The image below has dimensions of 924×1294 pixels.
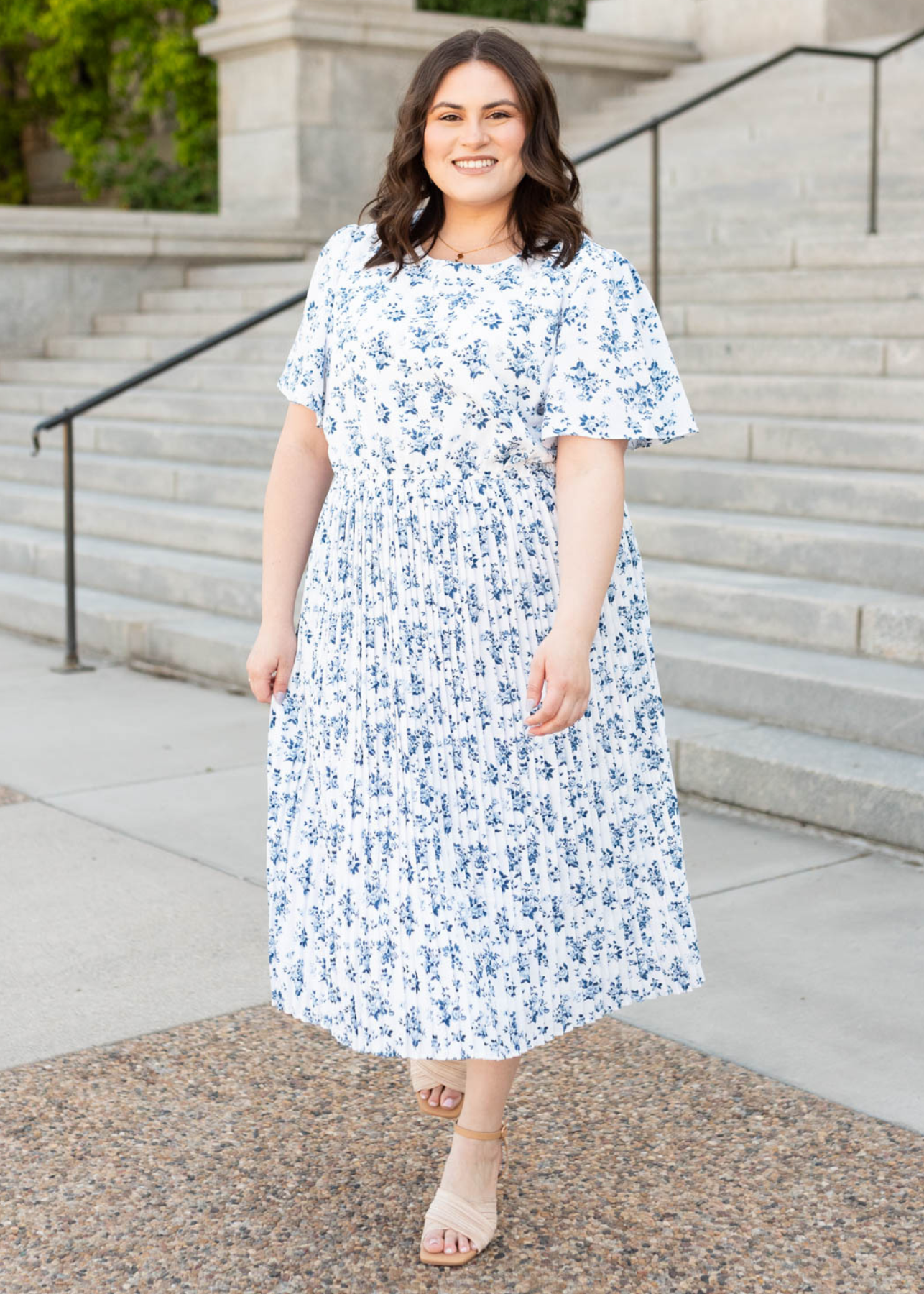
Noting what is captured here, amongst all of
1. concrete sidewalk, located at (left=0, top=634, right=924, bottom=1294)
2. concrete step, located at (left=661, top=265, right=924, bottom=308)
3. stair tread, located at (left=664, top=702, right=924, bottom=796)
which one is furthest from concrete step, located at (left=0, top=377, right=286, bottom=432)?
concrete sidewalk, located at (left=0, top=634, right=924, bottom=1294)

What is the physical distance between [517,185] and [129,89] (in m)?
20.7

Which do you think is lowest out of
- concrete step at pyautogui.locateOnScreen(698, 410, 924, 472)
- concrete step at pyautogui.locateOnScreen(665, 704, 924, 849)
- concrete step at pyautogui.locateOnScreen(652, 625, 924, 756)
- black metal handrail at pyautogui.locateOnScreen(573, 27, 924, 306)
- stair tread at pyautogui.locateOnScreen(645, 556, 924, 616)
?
concrete step at pyautogui.locateOnScreen(665, 704, 924, 849)

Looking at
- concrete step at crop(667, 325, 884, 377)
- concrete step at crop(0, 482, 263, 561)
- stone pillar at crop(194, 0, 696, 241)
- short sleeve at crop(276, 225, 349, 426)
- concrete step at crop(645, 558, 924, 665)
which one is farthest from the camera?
stone pillar at crop(194, 0, 696, 241)

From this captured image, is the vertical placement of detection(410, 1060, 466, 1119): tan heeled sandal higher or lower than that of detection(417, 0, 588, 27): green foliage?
lower

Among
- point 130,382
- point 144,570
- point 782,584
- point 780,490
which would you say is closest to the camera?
point 782,584

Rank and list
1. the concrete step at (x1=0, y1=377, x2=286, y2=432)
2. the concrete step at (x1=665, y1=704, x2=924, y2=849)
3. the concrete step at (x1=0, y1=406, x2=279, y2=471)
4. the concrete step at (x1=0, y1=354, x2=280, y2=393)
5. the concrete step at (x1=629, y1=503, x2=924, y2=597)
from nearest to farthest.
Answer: the concrete step at (x1=665, y1=704, x2=924, y2=849) → the concrete step at (x1=629, y1=503, x2=924, y2=597) → the concrete step at (x1=0, y1=406, x2=279, y2=471) → the concrete step at (x1=0, y1=377, x2=286, y2=432) → the concrete step at (x1=0, y1=354, x2=280, y2=393)

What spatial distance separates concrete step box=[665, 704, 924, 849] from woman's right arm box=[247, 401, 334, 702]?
2.41m

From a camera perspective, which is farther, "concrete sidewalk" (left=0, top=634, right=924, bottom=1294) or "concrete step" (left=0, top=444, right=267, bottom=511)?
"concrete step" (left=0, top=444, right=267, bottom=511)

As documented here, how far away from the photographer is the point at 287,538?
2904 millimetres

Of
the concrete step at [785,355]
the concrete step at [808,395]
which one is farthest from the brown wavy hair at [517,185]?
the concrete step at [785,355]

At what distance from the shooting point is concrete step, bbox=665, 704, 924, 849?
4.80 meters

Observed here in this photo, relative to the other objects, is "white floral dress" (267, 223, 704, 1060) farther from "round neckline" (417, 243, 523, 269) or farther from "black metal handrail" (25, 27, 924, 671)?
"black metal handrail" (25, 27, 924, 671)

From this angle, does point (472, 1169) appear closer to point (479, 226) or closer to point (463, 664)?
point (463, 664)

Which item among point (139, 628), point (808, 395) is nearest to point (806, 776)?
point (808, 395)
